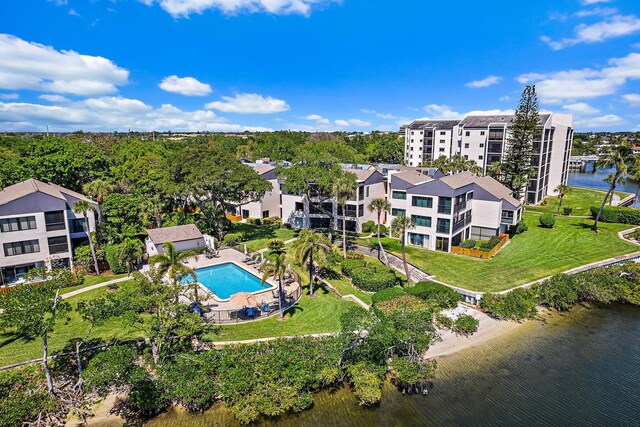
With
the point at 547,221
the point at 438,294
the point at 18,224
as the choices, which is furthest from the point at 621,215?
the point at 18,224

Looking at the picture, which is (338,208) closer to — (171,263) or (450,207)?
(450,207)

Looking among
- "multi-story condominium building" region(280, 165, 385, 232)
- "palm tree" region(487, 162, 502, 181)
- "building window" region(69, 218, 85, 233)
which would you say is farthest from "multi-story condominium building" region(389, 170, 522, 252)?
"building window" region(69, 218, 85, 233)

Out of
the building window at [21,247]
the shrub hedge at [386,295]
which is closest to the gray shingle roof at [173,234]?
the building window at [21,247]

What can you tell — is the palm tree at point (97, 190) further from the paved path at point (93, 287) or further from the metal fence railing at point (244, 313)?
the metal fence railing at point (244, 313)

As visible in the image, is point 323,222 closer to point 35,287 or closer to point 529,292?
point 529,292

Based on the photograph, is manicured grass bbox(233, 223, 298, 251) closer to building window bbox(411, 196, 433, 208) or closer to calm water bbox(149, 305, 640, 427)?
building window bbox(411, 196, 433, 208)
